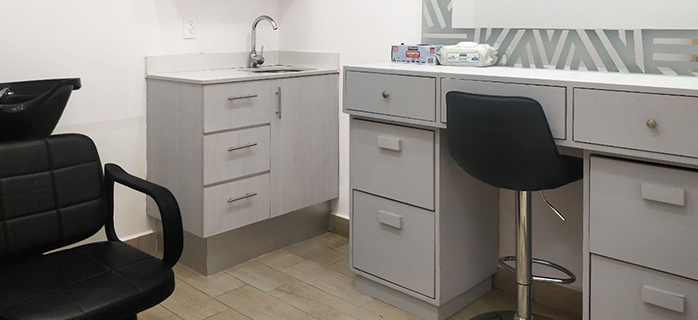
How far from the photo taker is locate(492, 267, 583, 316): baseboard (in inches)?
96.7

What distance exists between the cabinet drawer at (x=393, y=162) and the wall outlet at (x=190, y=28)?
1.05m

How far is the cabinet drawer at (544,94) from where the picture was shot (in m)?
1.92

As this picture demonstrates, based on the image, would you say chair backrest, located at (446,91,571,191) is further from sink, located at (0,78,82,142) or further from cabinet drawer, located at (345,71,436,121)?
sink, located at (0,78,82,142)

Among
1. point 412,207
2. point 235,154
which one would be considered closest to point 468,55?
point 412,207

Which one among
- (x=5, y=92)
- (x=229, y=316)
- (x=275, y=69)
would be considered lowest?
(x=229, y=316)

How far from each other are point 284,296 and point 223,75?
39.8 inches

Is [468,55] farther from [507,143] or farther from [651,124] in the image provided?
[651,124]

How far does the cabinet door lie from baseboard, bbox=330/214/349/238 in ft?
0.48

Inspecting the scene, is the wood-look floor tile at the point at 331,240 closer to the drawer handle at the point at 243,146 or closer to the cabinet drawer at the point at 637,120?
the drawer handle at the point at 243,146

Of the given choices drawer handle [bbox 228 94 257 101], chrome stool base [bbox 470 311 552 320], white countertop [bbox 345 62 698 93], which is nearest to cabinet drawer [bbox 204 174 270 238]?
drawer handle [bbox 228 94 257 101]

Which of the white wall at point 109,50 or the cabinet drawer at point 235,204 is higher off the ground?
the white wall at point 109,50

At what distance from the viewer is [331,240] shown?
3334 millimetres

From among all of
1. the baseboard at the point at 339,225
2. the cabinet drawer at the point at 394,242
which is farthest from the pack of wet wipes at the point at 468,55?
the baseboard at the point at 339,225

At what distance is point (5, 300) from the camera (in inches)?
65.6
